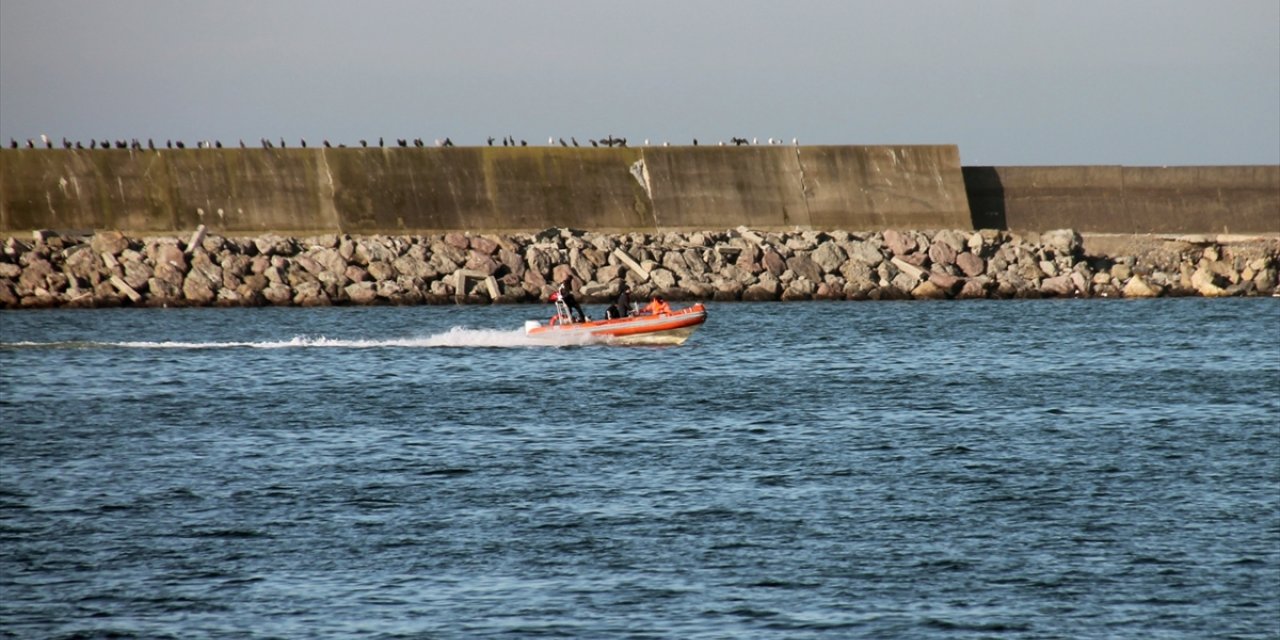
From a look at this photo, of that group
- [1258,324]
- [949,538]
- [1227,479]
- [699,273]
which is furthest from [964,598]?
[699,273]

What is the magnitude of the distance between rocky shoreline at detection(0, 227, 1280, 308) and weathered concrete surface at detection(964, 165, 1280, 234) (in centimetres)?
310

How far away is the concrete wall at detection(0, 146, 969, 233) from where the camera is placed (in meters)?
51.3

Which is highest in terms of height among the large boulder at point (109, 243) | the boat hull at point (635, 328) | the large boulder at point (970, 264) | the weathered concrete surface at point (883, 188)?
the large boulder at point (109, 243)

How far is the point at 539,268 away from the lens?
49.0 meters

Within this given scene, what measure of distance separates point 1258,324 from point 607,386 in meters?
22.1

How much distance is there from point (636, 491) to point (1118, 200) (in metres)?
42.2

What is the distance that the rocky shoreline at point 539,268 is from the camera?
157 ft

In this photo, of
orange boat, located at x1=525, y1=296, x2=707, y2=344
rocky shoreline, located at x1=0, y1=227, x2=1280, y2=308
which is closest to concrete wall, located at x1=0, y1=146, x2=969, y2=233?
rocky shoreline, located at x1=0, y1=227, x2=1280, y2=308

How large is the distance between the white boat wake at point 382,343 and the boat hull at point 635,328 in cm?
23

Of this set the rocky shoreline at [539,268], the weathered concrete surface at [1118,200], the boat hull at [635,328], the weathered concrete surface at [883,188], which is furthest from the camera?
the weathered concrete surface at [1118,200]

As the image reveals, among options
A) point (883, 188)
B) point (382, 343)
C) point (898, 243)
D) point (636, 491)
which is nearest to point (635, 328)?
point (382, 343)

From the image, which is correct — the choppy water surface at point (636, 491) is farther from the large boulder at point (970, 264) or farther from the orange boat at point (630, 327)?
the large boulder at point (970, 264)

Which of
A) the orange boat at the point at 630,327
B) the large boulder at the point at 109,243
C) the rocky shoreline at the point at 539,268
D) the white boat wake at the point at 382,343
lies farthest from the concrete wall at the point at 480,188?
the orange boat at the point at 630,327

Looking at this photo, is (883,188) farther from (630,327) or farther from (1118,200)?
(630,327)
